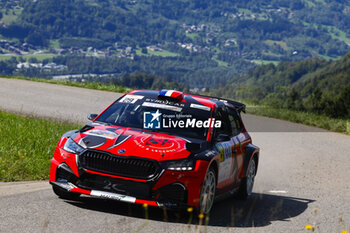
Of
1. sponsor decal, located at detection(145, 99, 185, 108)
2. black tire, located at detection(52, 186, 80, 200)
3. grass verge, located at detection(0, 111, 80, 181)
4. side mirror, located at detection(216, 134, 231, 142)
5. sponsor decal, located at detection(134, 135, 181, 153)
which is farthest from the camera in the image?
grass verge, located at detection(0, 111, 80, 181)

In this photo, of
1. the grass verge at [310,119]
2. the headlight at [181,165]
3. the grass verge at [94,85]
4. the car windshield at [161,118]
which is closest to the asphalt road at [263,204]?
the headlight at [181,165]

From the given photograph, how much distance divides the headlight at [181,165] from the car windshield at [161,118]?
2.76ft

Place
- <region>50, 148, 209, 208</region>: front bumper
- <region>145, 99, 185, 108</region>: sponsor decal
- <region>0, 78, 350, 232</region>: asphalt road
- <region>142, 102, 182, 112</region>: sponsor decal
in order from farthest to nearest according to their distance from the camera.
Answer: <region>145, 99, 185, 108</region>: sponsor decal < <region>142, 102, 182, 112</region>: sponsor decal < <region>50, 148, 209, 208</region>: front bumper < <region>0, 78, 350, 232</region>: asphalt road

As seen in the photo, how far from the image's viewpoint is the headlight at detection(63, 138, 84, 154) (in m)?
6.78

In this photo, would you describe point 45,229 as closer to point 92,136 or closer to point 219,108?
point 92,136

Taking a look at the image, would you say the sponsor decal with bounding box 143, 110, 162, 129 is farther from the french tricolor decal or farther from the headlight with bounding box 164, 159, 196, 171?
the headlight with bounding box 164, 159, 196, 171

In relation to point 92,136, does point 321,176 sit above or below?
below

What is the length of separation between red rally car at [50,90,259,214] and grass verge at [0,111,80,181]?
5.87 ft

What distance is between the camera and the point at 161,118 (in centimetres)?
770

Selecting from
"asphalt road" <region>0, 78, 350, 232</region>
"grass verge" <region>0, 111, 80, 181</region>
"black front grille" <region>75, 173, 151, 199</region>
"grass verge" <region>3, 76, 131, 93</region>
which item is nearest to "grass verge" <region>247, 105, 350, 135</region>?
"asphalt road" <region>0, 78, 350, 232</region>

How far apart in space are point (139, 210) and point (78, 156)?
1006 mm

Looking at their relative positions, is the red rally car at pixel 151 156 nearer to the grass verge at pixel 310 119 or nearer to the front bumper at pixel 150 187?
the front bumper at pixel 150 187

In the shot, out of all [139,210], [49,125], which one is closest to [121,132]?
[139,210]

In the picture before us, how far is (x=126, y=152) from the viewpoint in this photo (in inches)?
259
